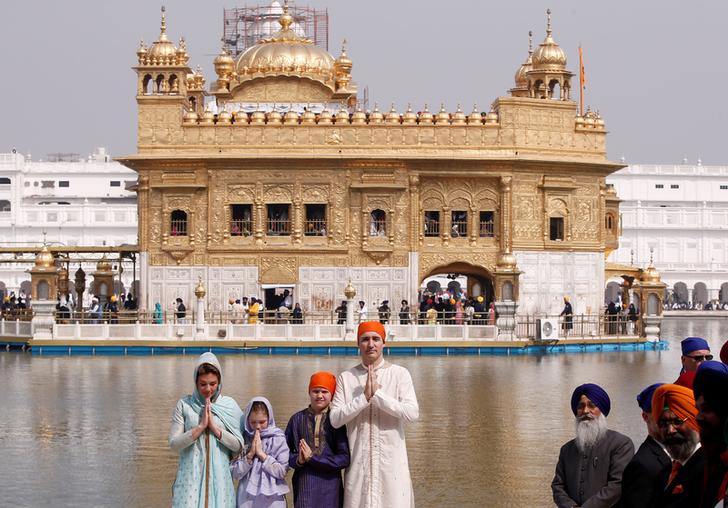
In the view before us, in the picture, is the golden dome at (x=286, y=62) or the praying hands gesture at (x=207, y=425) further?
the golden dome at (x=286, y=62)

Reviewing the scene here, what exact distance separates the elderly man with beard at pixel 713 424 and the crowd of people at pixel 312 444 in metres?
2.64

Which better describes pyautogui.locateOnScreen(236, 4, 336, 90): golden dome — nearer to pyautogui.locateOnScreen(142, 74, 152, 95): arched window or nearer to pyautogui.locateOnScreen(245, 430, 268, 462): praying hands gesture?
pyautogui.locateOnScreen(142, 74, 152, 95): arched window

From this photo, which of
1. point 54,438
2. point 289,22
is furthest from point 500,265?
point 54,438

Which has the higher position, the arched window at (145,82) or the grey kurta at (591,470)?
the arched window at (145,82)

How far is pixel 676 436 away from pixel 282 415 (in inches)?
458

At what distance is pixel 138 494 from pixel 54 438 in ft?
13.6

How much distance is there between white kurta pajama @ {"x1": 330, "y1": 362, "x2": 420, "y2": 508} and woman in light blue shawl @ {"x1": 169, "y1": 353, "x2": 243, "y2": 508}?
0.63m

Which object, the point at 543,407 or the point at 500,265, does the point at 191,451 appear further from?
the point at 500,265

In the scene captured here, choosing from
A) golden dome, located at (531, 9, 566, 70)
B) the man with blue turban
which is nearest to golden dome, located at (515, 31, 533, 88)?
golden dome, located at (531, 9, 566, 70)

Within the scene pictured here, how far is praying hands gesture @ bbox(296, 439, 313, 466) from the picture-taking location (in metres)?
8.78

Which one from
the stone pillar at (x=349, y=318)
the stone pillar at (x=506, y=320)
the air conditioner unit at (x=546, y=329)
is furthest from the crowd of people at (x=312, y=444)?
the air conditioner unit at (x=546, y=329)

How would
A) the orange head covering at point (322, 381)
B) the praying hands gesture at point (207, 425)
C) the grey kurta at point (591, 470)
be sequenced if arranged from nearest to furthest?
the grey kurta at point (591, 470)
the praying hands gesture at point (207, 425)
the orange head covering at point (322, 381)

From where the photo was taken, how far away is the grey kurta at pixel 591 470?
809 centimetres

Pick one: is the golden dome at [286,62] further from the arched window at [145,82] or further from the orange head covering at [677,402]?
the orange head covering at [677,402]
